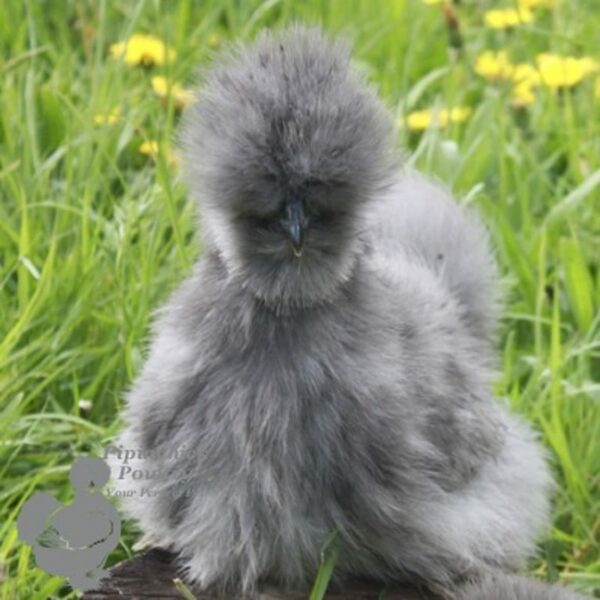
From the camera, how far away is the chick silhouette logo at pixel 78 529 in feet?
9.81

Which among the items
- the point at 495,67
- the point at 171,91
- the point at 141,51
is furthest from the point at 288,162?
the point at 495,67

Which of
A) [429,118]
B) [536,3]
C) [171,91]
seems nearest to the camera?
[171,91]

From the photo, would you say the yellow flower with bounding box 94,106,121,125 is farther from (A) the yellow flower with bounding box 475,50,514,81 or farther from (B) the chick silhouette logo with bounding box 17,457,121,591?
(B) the chick silhouette logo with bounding box 17,457,121,591

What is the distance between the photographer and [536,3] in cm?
550

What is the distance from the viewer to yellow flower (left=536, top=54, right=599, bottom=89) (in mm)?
4801

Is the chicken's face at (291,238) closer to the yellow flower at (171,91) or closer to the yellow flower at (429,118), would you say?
the yellow flower at (171,91)

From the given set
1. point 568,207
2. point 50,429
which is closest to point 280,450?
point 50,429

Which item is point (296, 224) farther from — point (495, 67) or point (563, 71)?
point (495, 67)

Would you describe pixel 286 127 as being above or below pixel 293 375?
above

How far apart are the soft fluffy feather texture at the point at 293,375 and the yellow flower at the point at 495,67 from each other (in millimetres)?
2106

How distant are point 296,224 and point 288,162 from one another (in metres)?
0.11

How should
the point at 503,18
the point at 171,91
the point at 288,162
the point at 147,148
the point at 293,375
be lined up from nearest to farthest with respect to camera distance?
the point at 288,162 → the point at 293,375 → the point at 171,91 → the point at 147,148 → the point at 503,18

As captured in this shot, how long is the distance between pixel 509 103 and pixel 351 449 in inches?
91.9

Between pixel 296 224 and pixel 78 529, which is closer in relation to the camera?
pixel 296 224
